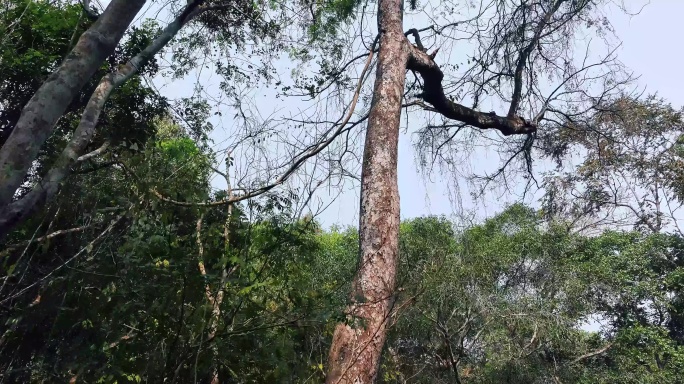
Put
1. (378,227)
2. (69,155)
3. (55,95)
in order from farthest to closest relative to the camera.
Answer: (378,227), (69,155), (55,95)

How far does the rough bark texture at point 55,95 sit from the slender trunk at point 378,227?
1427 millimetres

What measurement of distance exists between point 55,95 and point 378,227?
1676 mm

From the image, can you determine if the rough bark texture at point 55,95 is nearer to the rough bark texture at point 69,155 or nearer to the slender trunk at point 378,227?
the rough bark texture at point 69,155

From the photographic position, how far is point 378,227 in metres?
3.21

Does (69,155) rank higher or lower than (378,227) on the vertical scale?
lower

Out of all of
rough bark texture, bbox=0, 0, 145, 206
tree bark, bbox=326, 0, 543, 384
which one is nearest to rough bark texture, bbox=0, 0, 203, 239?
rough bark texture, bbox=0, 0, 145, 206

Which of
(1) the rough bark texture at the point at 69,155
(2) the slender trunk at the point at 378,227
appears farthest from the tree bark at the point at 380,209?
(1) the rough bark texture at the point at 69,155

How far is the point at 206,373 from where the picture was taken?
117 inches

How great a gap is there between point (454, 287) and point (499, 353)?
144cm

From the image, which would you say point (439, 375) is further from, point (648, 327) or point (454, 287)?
point (648, 327)

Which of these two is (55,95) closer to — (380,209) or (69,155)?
(69,155)

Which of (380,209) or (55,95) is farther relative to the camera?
(380,209)

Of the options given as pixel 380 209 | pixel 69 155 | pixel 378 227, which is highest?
pixel 380 209

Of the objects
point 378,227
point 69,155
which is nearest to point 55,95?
point 69,155
